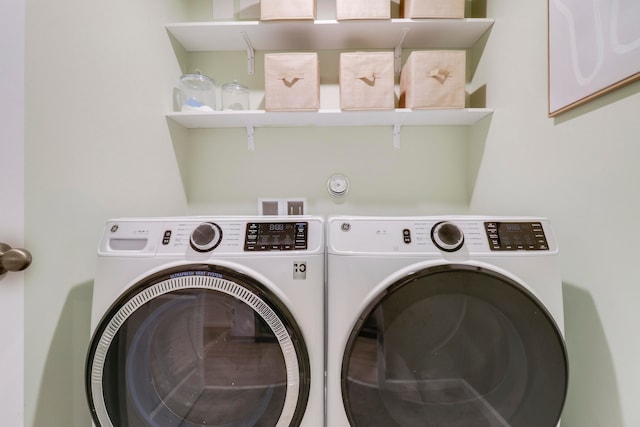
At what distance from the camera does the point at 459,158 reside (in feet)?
5.47

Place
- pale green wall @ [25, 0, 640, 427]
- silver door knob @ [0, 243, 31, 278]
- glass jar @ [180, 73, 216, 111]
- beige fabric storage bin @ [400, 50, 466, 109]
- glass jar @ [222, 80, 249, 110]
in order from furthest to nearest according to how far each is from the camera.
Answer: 1. glass jar @ [222, 80, 249, 110]
2. glass jar @ [180, 73, 216, 111]
3. beige fabric storage bin @ [400, 50, 466, 109]
4. pale green wall @ [25, 0, 640, 427]
5. silver door knob @ [0, 243, 31, 278]

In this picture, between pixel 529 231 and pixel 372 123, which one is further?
pixel 372 123

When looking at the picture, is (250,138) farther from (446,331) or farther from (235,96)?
(446,331)

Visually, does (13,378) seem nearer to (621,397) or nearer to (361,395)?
(361,395)

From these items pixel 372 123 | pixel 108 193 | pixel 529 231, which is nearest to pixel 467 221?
pixel 529 231

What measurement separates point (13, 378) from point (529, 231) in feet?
4.98

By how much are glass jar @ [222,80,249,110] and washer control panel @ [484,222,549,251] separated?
1.37m

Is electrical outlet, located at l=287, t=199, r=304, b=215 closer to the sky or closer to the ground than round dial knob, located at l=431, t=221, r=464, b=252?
closer to the sky

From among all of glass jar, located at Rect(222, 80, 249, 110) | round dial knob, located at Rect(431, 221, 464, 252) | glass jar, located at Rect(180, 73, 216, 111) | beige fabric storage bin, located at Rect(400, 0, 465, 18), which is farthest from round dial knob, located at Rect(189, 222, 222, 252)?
beige fabric storage bin, located at Rect(400, 0, 465, 18)

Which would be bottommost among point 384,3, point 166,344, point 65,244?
point 166,344

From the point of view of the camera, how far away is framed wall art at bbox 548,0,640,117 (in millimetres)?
743

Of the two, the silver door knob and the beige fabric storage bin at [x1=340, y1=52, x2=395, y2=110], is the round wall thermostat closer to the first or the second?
the beige fabric storage bin at [x1=340, y1=52, x2=395, y2=110]

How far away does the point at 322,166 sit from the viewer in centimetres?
168

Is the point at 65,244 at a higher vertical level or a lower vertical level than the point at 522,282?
higher
